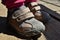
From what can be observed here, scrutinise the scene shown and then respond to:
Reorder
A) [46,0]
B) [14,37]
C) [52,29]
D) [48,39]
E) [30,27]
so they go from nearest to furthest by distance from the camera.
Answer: [30,27] → [14,37] → [48,39] → [52,29] → [46,0]

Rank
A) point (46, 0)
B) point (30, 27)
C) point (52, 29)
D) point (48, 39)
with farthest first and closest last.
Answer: point (46, 0) < point (52, 29) < point (48, 39) < point (30, 27)

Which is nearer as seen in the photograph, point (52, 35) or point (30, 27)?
point (30, 27)

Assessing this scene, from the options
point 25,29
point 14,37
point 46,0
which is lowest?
point 46,0

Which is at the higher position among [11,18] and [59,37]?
[11,18]

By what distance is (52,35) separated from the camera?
7.06 ft

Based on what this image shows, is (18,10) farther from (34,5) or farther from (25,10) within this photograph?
(34,5)

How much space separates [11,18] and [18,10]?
0.07m

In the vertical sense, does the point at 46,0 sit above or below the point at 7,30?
below

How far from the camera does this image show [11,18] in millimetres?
1337

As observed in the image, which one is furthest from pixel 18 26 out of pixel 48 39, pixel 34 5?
pixel 48 39

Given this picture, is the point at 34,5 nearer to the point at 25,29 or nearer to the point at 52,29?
the point at 25,29

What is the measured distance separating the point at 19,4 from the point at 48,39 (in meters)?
0.80

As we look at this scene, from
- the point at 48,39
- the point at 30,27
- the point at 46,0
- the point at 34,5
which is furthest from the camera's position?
the point at 46,0

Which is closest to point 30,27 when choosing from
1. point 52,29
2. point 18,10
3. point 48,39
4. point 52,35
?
point 18,10
